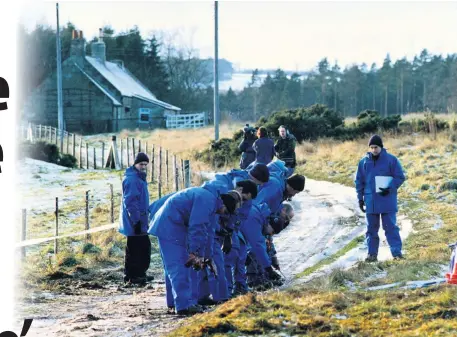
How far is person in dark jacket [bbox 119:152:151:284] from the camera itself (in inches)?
534

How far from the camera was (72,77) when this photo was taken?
64.0 m

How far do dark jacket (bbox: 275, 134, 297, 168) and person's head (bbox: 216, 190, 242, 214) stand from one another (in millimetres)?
12935

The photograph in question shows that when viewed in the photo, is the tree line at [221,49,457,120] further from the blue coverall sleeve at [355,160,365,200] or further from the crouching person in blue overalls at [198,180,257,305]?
the crouching person in blue overalls at [198,180,257,305]

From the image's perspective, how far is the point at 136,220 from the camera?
13.6m

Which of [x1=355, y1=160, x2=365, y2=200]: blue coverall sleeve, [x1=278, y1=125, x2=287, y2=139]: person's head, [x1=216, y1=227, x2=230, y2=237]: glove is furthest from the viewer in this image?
[x1=278, y1=125, x2=287, y2=139]: person's head

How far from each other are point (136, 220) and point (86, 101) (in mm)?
50899

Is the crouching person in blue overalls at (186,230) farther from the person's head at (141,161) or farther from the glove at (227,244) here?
the person's head at (141,161)

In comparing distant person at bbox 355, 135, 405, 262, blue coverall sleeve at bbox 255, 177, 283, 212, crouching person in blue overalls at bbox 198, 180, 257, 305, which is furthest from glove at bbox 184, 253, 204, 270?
distant person at bbox 355, 135, 405, 262

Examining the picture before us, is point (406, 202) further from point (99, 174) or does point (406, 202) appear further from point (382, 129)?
point (382, 129)

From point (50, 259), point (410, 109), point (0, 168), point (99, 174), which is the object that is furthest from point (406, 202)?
point (410, 109)

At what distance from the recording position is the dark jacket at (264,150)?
2248 cm

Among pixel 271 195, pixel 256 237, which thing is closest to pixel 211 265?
pixel 256 237

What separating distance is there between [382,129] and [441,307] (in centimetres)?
3084

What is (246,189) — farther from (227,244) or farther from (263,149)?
(263,149)
